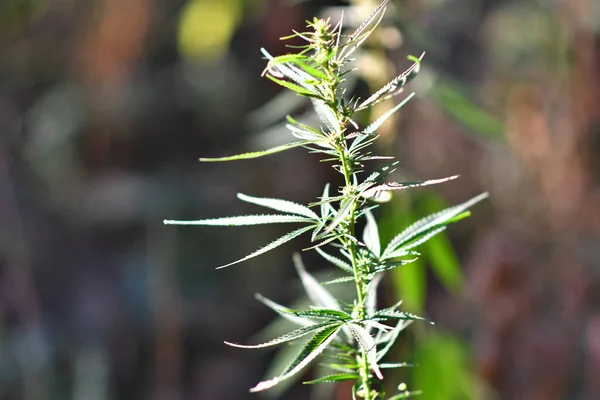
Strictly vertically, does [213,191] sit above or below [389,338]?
above

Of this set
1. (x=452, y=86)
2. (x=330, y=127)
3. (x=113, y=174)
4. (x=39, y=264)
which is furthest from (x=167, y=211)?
(x=330, y=127)

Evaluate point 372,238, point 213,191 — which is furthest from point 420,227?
point 213,191

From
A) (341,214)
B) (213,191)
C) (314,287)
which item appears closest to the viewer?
(341,214)

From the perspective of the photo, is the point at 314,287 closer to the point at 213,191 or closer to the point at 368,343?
the point at 368,343

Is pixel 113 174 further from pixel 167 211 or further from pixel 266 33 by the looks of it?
pixel 266 33

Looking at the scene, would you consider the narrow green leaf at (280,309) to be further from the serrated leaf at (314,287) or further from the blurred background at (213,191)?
the blurred background at (213,191)

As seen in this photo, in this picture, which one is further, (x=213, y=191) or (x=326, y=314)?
(x=213, y=191)

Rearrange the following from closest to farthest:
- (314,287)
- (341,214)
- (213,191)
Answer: (341,214) → (314,287) → (213,191)

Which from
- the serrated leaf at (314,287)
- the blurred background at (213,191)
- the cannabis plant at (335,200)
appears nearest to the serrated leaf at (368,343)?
the cannabis plant at (335,200)

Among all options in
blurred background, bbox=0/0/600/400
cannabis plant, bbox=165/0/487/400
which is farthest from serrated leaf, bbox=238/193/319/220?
blurred background, bbox=0/0/600/400
